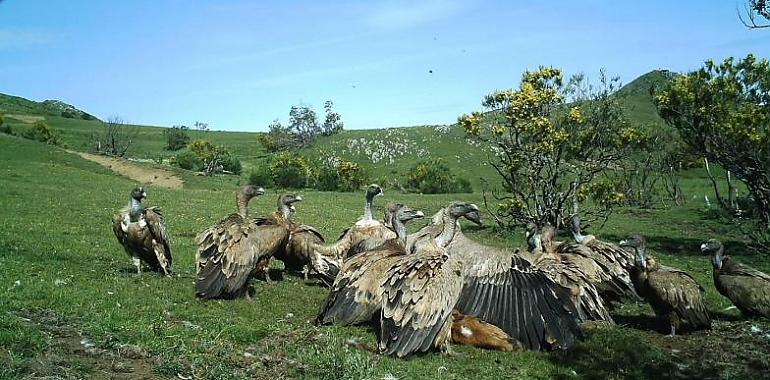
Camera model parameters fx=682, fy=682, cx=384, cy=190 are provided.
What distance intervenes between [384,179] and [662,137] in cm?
2710

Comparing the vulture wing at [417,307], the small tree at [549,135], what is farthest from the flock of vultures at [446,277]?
the small tree at [549,135]

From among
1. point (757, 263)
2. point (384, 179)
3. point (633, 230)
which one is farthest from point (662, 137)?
point (384, 179)

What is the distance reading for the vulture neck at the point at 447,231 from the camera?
34.3ft

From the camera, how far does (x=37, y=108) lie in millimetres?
122188

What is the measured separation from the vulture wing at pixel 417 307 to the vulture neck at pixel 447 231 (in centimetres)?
169

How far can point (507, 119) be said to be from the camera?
2222 centimetres

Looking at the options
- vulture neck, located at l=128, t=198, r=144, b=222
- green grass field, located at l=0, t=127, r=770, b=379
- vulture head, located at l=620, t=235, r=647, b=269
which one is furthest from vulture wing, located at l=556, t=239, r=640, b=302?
vulture neck, located at l=128, t=198, r=144, b=222

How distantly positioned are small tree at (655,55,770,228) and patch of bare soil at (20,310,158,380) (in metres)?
19.3

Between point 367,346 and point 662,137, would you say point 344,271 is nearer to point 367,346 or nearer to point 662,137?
point 367,346

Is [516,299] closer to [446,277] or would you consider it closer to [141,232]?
[446,277]

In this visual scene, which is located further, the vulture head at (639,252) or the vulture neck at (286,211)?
the vulture neck at (286,211)

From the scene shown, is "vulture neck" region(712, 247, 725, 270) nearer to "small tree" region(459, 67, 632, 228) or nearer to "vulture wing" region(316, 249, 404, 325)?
"vulture wing" region(316, 249, 404, 325)

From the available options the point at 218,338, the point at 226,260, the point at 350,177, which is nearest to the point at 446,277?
the point at 218,338

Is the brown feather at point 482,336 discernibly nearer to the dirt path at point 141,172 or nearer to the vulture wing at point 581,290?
the vulture wing at point 581,290
